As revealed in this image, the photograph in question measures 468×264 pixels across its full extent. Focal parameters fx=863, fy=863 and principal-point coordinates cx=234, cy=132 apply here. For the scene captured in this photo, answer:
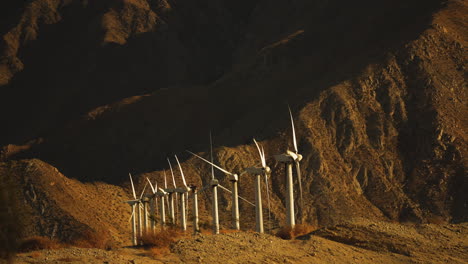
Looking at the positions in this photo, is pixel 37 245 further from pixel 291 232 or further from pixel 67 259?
pixel 291 232

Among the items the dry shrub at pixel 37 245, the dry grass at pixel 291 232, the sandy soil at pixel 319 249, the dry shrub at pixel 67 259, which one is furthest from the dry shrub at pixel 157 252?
the dry grass at pixel 291 232

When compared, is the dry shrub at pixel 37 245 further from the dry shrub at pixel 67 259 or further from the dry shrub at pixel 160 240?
the dry shrub at pixel 67 259

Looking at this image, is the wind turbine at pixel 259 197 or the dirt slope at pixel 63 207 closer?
the wind turbine at pixel 259 197

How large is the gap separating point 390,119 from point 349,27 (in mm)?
31739

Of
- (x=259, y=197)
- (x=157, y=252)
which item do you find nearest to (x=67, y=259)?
(x=157, y=252)

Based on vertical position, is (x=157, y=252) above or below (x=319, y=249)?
above

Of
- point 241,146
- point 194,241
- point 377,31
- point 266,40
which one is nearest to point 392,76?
point 377,31

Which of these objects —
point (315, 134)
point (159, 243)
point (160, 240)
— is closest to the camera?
point (159, 243)

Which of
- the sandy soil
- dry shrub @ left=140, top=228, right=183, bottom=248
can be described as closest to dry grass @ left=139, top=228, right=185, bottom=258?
dry shrub @ left=140, top=228, right=183, bottom=248

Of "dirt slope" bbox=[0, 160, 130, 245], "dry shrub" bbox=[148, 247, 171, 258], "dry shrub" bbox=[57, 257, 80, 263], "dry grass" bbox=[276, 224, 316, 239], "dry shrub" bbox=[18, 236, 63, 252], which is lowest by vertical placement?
"dirt slope" bbox=[0, 160, 130, 245]

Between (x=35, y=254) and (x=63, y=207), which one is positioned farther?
(x=63, y=207)

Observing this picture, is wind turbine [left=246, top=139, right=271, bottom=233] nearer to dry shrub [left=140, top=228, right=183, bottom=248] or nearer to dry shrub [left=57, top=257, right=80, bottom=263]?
dry shrub [left=140, top=228, right=183, bottom=248]

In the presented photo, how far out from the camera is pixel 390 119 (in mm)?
126250

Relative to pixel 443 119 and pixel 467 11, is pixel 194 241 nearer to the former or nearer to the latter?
pixel 443 119
